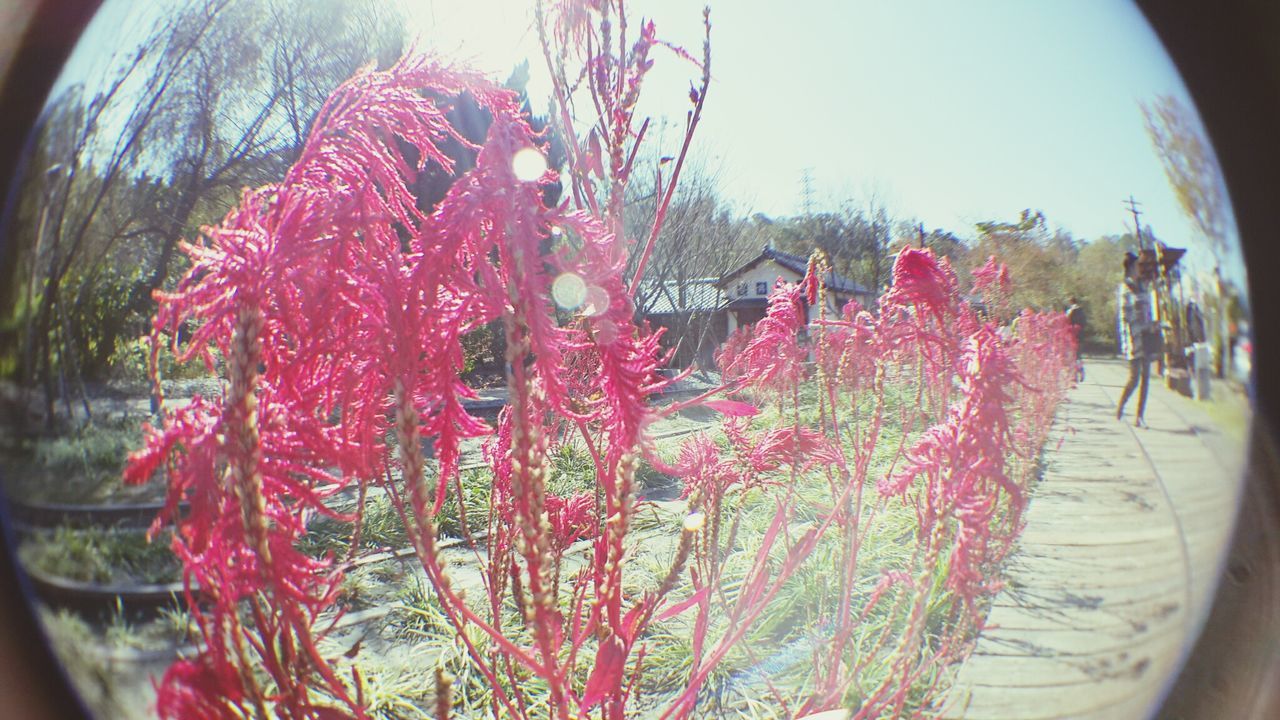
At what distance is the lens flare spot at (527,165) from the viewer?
56 centimetres

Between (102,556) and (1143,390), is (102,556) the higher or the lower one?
the lower one

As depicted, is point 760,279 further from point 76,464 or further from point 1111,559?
point 76,464

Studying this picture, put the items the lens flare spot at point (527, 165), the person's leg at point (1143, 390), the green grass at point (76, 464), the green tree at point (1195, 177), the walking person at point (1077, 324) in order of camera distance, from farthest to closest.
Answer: the walking person at point (1077, 324) < the person's leg at point (1143, 390) < the green tree at point (1195, 177) < the green grass at point (76, 464) < the lens flare spot at point (527, 165)

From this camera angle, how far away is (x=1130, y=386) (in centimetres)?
102

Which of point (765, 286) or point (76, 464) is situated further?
point (765, 286)

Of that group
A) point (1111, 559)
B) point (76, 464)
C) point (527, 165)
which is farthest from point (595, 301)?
point (1111, 559)

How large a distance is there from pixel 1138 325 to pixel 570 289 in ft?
3.31

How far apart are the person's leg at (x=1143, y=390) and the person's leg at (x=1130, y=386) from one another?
16mm

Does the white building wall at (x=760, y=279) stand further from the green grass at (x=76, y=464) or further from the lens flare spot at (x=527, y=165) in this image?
the green grass at (x=76, y=464)

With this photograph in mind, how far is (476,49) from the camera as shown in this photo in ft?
2.48

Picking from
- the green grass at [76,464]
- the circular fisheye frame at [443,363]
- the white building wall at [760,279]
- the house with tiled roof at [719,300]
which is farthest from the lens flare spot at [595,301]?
the white building wall at [760,279]

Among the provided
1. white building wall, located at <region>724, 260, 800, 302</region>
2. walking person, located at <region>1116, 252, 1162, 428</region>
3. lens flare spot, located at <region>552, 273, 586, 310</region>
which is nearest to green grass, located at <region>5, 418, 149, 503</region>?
lens flare spot, located at <region>552, 273, 586, 310</region>

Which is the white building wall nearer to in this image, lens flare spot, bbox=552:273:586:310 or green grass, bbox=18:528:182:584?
lens flare spot, bbox=552:273:586:310

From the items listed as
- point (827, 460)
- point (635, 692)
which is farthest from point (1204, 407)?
point (635, 692)
